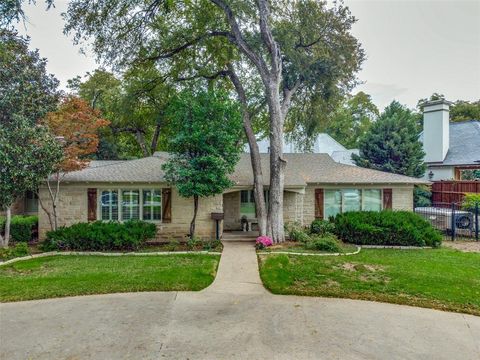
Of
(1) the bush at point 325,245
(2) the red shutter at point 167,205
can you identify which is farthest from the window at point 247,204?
(1) the bush at point 325,245

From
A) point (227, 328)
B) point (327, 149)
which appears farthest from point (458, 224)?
point (327, 149)

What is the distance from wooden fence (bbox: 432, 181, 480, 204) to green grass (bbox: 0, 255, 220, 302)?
15727mm

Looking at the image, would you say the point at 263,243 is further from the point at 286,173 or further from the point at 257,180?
the point at 286,173

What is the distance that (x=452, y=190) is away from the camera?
19.4 meters

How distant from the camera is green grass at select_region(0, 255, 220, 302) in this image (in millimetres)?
7410

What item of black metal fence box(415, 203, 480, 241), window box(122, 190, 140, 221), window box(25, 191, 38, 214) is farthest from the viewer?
window box(25, 191, 38, 214)

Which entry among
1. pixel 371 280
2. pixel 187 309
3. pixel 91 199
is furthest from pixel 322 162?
pixel 187 309

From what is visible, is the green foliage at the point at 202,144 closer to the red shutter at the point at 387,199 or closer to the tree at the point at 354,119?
the red shutter at the point at 387,199

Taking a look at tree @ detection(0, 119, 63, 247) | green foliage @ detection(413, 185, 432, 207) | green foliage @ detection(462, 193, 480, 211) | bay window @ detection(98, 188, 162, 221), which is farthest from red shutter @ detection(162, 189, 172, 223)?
green foliage @ detection(413, 185, 432, 207)

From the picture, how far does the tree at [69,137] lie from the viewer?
40.4 ft

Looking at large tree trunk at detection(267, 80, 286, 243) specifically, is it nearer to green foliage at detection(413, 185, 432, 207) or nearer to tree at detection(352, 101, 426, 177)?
tree at detection(352, 101, 426, 177)

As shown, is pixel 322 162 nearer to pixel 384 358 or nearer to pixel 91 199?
pixel 91 199

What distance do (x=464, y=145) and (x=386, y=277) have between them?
18186 mm

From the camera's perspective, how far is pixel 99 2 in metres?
12.1
